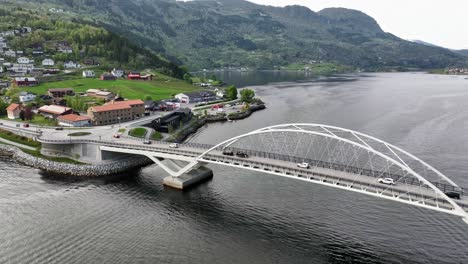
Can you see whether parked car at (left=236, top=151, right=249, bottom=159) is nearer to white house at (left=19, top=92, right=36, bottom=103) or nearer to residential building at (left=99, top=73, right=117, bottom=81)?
white house at (left=19, top=92, right=36, bottom=103)

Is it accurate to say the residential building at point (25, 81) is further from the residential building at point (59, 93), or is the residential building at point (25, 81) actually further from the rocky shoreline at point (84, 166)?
the rocky shoreline at point (84, 166)

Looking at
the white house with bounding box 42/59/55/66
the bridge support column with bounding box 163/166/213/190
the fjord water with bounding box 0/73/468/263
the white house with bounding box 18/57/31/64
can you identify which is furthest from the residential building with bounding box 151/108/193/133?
the white house with bounding box 18/57/31/64

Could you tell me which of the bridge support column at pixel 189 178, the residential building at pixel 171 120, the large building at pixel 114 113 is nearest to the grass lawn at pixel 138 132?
the residential building at pixel 171 120

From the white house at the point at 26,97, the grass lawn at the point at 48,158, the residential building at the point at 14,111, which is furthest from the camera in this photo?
the white house at the point at 26,97

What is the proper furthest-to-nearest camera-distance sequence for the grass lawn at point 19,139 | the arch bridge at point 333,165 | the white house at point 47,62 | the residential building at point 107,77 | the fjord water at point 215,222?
1. the white house at point 47,62
2. the residential building at point 107,77
3. the grass lawn at point 19,139
4. the fjord water at point 215,222
5. the arch bridge at point 333,165

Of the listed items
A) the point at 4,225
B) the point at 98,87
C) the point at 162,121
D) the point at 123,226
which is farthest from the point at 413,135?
the point at 98,87

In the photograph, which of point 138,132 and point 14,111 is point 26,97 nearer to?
point 14,111

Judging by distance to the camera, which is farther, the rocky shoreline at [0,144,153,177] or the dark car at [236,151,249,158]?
the rocky shoreline at [0,144,153,177]
